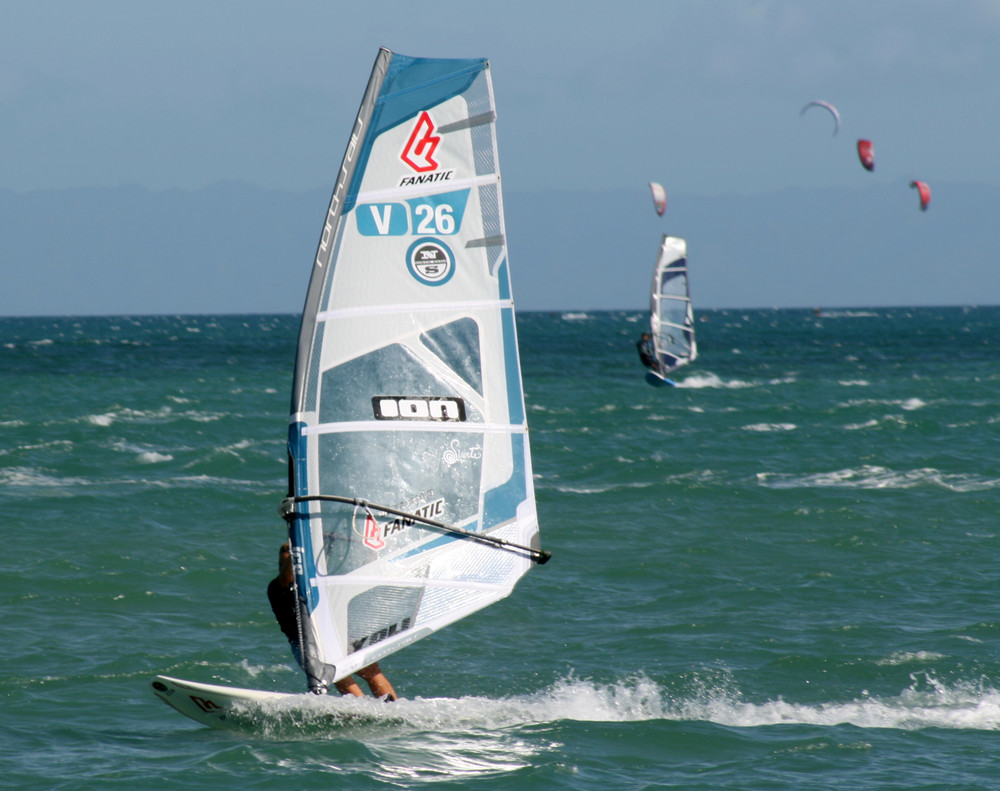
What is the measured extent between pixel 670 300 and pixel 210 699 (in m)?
24.3

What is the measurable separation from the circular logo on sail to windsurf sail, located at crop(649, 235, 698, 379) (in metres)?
23.1

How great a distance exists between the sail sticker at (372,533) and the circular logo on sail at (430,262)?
1.35 meters

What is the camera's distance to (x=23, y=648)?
9844mm

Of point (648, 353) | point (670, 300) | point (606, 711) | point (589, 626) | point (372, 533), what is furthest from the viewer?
point (648, 353)

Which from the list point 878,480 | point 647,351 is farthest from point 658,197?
point 878,480

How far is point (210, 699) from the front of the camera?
7.25m

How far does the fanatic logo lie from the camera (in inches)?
251

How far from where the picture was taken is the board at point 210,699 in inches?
278

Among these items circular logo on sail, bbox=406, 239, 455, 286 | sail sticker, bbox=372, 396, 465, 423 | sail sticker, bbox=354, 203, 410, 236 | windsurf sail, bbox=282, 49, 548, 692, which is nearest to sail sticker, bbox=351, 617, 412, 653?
windsurf sail, bbox=282, 49, 548, 692

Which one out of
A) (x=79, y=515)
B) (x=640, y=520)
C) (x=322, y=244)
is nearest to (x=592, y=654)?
(x=322, y=244)

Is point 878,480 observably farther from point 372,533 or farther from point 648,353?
point 648,353

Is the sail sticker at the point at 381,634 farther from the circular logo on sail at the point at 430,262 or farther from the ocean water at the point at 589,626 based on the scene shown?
the circular logo on sail at the point at 430,262

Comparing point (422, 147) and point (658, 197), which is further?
point (658, 197)

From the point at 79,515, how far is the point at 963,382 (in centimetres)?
3073
